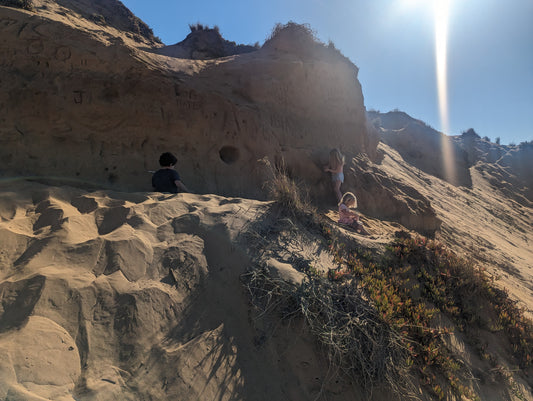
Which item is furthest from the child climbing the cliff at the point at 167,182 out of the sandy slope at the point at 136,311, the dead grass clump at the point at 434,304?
the dead grass clump at the point at 434,304

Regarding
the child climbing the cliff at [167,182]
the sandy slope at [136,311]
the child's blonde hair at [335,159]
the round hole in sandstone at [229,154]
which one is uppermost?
the child's blonde hair at [335,159]

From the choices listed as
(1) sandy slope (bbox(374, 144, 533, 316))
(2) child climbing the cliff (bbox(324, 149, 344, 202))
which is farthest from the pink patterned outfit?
(1) sandy slope (bbox(374, 144, 533, 316))

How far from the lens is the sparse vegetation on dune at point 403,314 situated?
2271mm

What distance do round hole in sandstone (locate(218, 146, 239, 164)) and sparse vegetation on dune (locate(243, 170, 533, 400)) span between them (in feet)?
8.06

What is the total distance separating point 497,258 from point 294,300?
23.2ft

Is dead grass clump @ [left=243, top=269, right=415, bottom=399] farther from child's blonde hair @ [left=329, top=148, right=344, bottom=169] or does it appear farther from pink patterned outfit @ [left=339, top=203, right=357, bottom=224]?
child's blonde hair @ [left=329, top=148, right=344, bottom=169]

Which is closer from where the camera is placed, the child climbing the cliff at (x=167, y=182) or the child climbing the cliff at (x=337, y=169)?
the child climbing the cliff at (x=167, y=182)

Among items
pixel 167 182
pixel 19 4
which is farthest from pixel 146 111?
pixel 19 4

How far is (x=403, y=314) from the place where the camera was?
2.81m

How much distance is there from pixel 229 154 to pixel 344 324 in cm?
463

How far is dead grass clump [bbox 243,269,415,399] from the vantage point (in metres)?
2.18

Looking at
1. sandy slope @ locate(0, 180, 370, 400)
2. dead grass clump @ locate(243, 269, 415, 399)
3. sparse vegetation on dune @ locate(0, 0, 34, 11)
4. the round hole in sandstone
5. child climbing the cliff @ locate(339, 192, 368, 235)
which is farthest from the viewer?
the round hole in sandstone

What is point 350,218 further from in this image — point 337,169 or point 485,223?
point 485,223

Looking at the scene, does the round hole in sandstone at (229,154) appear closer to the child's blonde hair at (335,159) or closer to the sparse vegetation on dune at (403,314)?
the child's blonde hair at (335,159)
